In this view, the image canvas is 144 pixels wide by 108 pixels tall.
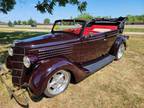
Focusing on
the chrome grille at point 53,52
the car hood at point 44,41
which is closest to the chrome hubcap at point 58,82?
the chrome grille at point 53,52

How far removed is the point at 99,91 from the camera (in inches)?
198

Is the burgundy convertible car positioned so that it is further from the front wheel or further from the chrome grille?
the front wheel

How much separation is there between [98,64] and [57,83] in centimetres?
175

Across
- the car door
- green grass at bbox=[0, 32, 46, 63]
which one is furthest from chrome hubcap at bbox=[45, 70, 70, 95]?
green grass at bbox=[0, 32, 46, 63]

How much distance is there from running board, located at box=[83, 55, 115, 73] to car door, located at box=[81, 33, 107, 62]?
169 mm

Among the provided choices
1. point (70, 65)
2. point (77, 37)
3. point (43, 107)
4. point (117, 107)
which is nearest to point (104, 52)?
point (77, 37)

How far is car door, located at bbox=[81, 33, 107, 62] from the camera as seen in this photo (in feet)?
18.4

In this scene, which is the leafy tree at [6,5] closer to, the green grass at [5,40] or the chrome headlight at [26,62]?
the green grass at [5,40]

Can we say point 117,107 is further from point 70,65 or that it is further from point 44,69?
point 44,69

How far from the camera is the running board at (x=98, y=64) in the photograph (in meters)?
5.64

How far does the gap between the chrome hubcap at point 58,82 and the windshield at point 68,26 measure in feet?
5.16

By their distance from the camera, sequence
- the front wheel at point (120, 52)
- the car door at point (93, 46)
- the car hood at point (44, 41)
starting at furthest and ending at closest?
the front wheel at point (120, 52)
the car door at point (93, 46)
the car hood at point (44, 41)

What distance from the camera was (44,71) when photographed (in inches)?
171

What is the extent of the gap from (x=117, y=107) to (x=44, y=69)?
5.87 ft
